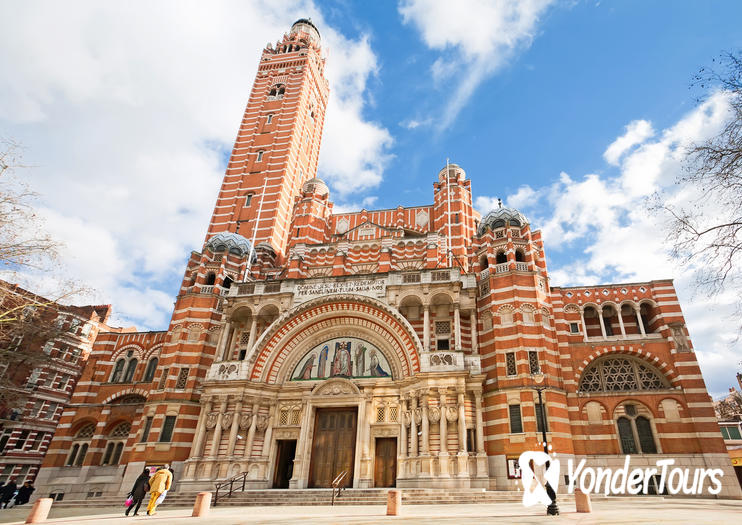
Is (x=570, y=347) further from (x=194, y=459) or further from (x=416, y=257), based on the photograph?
(x=194, y=459)

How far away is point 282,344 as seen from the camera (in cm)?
2617

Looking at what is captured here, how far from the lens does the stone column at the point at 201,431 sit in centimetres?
2327

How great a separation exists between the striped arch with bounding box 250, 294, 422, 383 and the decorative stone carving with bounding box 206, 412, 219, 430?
278 centimetres

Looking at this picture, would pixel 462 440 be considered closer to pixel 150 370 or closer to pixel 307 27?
pixel 150 370

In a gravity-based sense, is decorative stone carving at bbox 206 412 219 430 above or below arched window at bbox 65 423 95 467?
above

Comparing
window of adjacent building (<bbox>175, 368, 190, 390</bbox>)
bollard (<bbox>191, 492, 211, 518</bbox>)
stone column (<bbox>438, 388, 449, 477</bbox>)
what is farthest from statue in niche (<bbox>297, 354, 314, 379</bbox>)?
bollard (<bbox>191, 492, 211, 518</bbox>)

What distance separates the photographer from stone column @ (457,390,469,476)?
796 inches

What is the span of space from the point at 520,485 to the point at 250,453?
14.0m

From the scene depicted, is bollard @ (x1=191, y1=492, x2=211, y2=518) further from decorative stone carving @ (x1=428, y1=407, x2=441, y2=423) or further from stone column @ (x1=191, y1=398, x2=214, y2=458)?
decorative stone carving @ (x1=428, y1=407, x2=441, y2=423)

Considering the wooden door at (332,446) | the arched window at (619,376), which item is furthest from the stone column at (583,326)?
the wooden door at (332,446)

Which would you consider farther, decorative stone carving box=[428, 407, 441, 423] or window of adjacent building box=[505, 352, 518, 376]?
window of adjacent building box=[505, 352, 518, 376]

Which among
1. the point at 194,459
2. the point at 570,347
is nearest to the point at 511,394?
the point at 570,347

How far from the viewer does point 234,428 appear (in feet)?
77.3

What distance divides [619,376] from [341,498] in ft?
58.6
